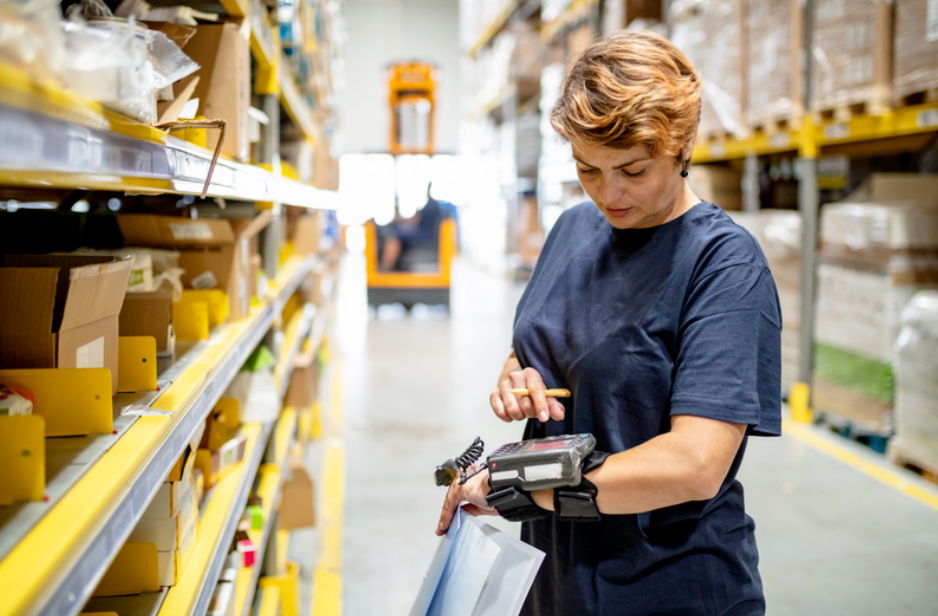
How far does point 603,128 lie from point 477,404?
417cm

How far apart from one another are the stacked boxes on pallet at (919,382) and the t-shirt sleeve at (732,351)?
2.74 meters

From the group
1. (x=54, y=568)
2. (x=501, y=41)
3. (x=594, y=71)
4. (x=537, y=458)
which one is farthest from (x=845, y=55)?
(x=501, y=41)

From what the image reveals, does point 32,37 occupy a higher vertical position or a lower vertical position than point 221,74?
lower

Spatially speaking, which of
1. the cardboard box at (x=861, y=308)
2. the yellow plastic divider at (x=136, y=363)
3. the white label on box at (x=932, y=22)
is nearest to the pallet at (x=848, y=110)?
the white label on box at (x=932, y=22)

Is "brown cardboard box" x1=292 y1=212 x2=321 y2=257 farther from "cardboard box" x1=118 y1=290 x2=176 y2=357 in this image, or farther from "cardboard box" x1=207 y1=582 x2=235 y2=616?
"cardboard box" x1=118 y1=290 x2=176 y2=357

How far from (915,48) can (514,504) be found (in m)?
3.35

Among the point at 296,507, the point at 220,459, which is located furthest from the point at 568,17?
the point at 220,459

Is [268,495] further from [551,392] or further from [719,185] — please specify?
[719,185]

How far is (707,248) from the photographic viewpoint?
1191mm

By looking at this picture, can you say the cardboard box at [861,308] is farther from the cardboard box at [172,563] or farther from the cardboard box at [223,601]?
the cardboard box at [172,563]

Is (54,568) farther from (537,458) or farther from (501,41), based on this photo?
(501,41)

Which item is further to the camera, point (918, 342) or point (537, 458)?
point (918, 342)

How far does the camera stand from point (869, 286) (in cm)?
395

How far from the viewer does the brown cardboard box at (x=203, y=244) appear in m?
1.88
